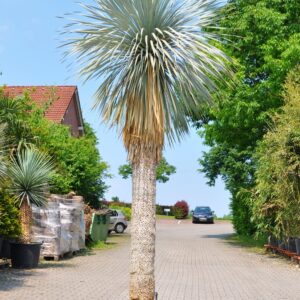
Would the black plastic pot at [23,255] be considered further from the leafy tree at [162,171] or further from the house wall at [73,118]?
the leafy tree at [162,171]

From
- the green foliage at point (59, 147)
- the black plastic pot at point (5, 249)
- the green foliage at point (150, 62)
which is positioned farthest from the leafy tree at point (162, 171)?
the green foliage at point (150, 62)

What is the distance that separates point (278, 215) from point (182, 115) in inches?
496

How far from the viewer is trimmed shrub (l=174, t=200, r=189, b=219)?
64.4 m

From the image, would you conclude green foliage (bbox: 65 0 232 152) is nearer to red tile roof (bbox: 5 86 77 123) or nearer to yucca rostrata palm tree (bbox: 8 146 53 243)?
yucca rostrata palm tree (bbox: 8 146 53 243)

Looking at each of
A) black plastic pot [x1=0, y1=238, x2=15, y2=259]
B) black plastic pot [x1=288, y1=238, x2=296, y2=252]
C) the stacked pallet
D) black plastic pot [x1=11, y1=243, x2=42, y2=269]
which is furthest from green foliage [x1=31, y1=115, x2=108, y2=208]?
black plastic pot [x1=288, y1=238, x2=296, y2=252]

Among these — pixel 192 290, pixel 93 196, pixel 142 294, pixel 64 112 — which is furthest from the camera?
pixel 64 112

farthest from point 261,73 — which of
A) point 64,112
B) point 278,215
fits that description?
point 64,112

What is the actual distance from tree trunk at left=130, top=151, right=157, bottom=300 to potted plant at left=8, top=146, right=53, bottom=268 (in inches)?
357

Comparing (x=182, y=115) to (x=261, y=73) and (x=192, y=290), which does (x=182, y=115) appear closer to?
(x=192, y=290)

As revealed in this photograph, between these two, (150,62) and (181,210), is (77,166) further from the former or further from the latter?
(181,210)

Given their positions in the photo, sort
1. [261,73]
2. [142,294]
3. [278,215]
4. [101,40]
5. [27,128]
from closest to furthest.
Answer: [142,294] < [101,40] < [27,128] < [278,215] < [261,73]

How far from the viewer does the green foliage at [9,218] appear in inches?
603

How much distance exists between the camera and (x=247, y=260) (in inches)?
815

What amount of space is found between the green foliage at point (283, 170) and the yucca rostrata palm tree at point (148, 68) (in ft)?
37.5
